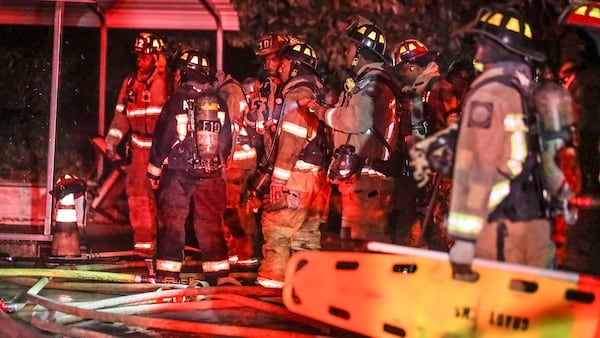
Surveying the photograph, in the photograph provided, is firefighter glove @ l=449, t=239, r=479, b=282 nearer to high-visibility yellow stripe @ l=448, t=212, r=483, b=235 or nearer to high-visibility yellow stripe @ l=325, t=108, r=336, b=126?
high-visibility yellow stripe @ l=448, t=212, r=483, b=235

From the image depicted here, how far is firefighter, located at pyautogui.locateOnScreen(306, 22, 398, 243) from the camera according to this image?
7574 mm

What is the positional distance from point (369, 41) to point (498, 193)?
2814 mm

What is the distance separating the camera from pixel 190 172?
8.37 meters

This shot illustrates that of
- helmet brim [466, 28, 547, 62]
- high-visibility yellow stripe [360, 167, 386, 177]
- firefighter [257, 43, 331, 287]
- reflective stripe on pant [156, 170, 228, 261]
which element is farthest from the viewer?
reflective stripe on pant [156, 170, 228, 261]

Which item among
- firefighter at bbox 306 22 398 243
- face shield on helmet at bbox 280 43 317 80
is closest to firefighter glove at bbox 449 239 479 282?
firefighter at bbox 306 22 398 243

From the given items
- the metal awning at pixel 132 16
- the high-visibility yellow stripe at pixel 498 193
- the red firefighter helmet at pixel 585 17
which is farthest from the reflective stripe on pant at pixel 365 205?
the metal awning at pixel 132 16

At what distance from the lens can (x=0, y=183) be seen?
38.6 ft

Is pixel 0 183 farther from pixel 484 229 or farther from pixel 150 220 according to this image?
pixel 484 229

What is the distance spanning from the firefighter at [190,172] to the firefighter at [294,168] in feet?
1.56

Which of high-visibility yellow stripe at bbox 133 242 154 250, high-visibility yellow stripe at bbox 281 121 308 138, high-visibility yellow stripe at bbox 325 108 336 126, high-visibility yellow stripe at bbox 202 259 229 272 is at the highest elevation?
high-visibility yellow stripe at bbox 325 108 336 126

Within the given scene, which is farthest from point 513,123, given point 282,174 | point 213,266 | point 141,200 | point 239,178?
point 141,200

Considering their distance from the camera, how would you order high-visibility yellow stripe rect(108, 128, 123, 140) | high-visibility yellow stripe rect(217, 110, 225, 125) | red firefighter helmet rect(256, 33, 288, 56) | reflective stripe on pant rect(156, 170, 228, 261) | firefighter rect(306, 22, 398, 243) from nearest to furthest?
firefighter rect(306, 22, 398, 243) < high-visibility yellow stripe rect(217, 110, 225, 125) < reflective stripe on pant rect(156, 170, 228, 261) < red firefighter helmet rect(256, 33, 288, 56) < high-visibility yellow stripe rect(108, 128, 123, 140)

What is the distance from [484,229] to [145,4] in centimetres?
806

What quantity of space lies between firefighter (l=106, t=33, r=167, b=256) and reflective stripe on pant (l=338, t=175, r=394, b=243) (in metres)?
3.04
